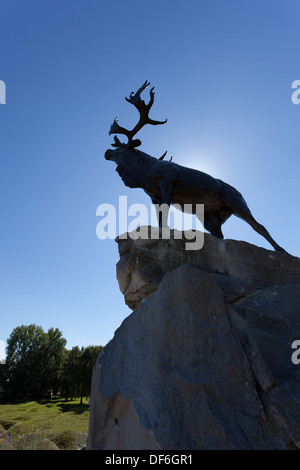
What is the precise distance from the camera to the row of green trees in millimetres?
35500

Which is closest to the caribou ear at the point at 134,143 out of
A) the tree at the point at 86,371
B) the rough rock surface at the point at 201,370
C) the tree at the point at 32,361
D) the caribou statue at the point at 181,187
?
the caribou statue at the point at 181,187

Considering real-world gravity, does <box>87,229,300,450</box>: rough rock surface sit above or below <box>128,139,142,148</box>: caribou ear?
below

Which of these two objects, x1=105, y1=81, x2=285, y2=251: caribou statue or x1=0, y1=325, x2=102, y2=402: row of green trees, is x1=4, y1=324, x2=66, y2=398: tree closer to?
x1=0, y1=325, x2=102, y2=402: row of green trees

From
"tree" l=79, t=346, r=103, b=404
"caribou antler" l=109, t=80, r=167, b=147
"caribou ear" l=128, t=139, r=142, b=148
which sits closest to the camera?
"caribou ear" l=128, t=139, r=142, b=148

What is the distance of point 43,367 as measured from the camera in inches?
1587

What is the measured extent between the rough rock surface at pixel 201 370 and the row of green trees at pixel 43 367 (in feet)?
117

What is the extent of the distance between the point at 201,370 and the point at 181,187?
3357mm

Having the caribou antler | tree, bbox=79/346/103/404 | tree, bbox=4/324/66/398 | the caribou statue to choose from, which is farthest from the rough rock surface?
tree, bbox=4/324/66/398

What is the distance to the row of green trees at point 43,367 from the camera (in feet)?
116

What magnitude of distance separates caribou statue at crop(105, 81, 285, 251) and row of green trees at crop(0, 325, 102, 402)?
34502 millimetres

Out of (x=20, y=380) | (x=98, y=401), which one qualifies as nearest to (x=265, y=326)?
→ (x=98, y=401)

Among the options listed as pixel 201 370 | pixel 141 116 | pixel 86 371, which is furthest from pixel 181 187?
pixel 86 371

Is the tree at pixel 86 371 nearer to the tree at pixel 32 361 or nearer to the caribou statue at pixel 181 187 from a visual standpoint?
the tree at pixel 32 361

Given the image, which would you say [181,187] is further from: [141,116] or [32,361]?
[32,361]
